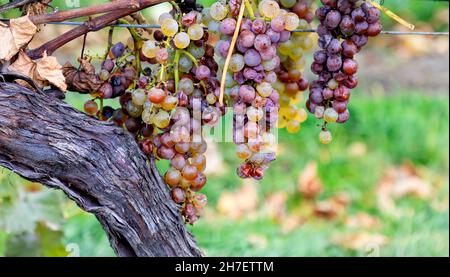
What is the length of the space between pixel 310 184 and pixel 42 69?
223cm

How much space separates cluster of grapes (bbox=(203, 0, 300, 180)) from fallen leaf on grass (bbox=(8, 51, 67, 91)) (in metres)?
0.26

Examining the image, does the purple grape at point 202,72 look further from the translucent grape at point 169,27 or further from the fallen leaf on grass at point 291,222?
the fallen leaf on grass at point 291,222

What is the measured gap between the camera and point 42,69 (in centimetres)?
120

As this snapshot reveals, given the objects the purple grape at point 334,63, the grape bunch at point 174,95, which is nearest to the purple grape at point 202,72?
the grape bunch at point 174,95

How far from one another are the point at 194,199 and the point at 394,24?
4.28 m

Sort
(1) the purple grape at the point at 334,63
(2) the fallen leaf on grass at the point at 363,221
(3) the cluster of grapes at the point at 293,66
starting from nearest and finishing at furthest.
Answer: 1. (1) the purple grape at the point at 334,63
2. (3) the cluster of grapes at the point at 293,66
3. (2) the fallen leaf on grass at the point at 363,221

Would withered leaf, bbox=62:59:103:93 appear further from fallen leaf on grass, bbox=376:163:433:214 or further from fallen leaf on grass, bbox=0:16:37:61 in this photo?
fallen leaf on grass, bbox=376:163:433:214

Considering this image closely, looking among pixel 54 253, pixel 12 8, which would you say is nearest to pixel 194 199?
pixel 12 8

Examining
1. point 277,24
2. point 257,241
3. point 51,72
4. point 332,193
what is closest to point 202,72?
point 277,24

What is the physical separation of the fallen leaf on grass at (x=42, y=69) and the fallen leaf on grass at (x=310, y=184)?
7.15 ft

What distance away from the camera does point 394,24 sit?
5.27m

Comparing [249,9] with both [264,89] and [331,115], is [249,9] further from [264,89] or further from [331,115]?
[331,115]

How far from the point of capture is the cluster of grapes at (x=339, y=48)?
1214 millimetres
